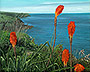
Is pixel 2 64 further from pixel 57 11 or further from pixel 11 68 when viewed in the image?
pixel 57 11

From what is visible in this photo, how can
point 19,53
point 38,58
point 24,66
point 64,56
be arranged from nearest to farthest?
point 64,56, point 24,66, point 38,58, point 19,53

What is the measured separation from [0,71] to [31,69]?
49 cm

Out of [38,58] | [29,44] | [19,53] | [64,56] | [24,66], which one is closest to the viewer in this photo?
[64,56]

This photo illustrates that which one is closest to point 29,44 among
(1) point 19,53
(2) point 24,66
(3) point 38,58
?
(1) point 19,53

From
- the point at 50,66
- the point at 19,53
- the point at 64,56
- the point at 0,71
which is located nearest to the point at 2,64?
the point at 0,71

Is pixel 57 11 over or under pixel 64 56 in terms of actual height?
over

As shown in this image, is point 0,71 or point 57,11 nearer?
point 57,11

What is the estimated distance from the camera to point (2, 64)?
8.24ft

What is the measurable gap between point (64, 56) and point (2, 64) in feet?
4.02

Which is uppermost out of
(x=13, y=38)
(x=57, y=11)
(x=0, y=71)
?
(x=57, y=11)

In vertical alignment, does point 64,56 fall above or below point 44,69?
above

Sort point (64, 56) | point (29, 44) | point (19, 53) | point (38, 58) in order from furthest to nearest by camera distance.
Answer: point (29, 44), point (19, 53), point (38, 58), point (64, 56)

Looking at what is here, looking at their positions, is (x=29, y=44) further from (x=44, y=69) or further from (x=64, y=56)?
(x=64, y=56)

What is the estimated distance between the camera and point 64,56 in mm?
1720
